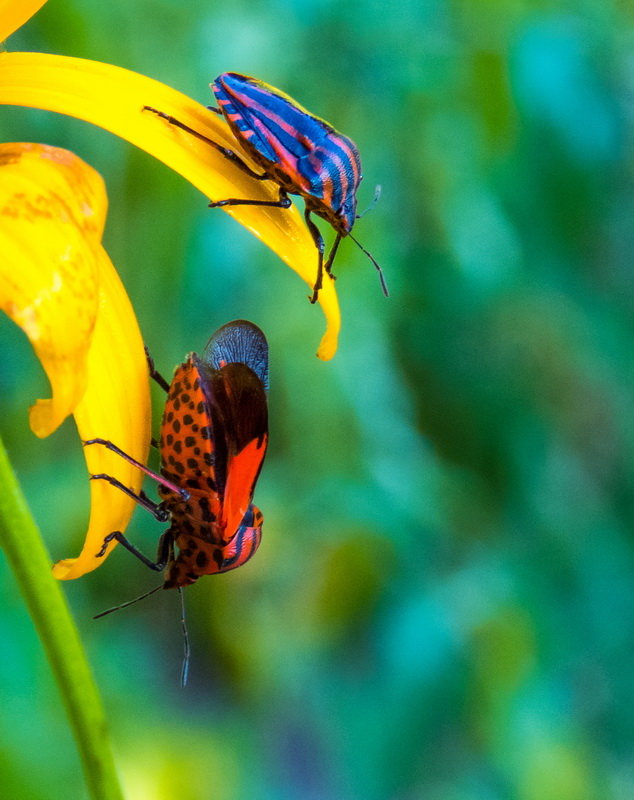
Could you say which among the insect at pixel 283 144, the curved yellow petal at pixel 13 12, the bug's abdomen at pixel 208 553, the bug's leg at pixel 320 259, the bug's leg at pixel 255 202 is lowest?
the bug's abdomen at pixel 208 553

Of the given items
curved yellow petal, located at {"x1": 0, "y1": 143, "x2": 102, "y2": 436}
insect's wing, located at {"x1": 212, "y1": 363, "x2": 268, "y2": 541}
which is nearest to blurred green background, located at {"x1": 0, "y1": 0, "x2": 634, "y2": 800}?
insect's wing, located at {"x1": 212, "y1": 363, "x2": 268, "y2": 541}

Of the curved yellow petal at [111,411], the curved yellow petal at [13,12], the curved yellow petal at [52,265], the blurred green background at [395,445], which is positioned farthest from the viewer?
the blurred green background at [395,445]

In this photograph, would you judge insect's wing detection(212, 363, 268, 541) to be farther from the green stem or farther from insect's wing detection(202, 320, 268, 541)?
the green stem

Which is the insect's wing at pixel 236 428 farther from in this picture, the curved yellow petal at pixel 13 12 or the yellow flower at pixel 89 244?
the curved yellow petal at pixel 13 12

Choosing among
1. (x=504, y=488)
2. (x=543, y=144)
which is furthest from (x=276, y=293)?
(x=543, y=144)

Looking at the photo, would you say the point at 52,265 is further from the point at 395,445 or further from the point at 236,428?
the point at 395,445

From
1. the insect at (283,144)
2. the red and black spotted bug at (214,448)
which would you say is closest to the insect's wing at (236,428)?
the red and black spotted bug at (214,448)

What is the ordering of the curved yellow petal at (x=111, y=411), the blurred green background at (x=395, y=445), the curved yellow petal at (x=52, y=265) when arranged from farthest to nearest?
the blurred green background at (x=395, y=445), the curved yellow petal at (x=111, y=411), the curved yellow petal at (x=52, y=265)

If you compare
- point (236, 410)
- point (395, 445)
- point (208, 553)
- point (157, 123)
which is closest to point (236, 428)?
point (236, 410)
